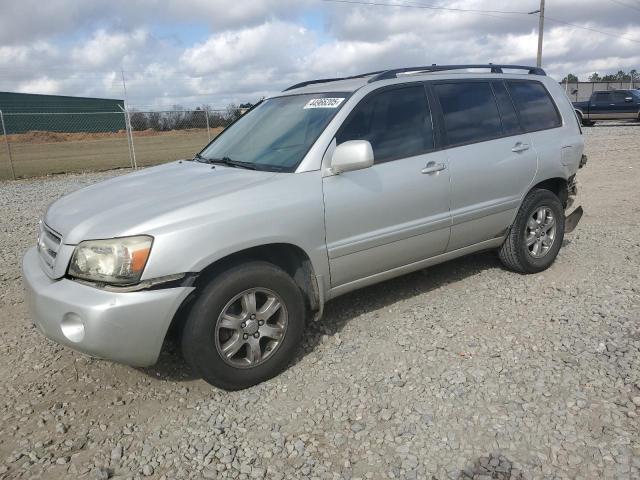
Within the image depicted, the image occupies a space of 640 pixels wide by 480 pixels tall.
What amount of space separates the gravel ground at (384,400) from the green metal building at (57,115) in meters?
32.0

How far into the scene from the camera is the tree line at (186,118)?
18688 mm

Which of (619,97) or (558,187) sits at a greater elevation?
(619,97)

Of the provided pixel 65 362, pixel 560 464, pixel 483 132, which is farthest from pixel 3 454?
pixel 483 132

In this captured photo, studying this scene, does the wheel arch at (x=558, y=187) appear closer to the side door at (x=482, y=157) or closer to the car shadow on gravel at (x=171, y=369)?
the side door at (x=482, y=157)

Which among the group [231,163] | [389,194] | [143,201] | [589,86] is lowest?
[389,194]

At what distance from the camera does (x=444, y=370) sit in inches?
137

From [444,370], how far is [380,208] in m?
1.16

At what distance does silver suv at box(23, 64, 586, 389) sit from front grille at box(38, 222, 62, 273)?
0.06ft

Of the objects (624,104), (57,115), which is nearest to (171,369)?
(624,104)

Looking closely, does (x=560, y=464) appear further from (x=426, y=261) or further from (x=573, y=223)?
(x=573, y=223)

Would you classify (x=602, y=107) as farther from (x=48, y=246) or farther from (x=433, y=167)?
(x=48, y=246)

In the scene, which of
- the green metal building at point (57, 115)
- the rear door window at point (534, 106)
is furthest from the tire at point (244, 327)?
the green metal building at point (57, 115)

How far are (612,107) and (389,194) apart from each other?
24.7m

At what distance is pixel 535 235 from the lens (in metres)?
5.05
